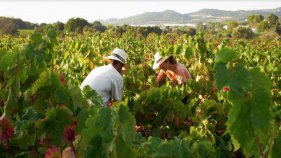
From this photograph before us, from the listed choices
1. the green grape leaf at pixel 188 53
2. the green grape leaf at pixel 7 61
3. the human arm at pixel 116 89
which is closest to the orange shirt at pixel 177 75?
the human arm at pixel 116 89

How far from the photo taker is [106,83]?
15.4 ft

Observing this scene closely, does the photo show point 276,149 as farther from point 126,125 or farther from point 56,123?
point 56,123

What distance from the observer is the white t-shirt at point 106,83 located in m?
4.70

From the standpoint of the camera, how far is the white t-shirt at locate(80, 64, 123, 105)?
4.70 metres

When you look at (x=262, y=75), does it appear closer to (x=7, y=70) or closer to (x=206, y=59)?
(x=7, y=70)

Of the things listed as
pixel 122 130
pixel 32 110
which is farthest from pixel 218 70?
pixel 32 110

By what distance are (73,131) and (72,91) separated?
30 centimetres

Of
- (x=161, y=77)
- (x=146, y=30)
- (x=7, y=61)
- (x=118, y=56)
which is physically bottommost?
(x=146, y=30)

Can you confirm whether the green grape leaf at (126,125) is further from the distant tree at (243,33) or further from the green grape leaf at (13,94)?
the distant tree at (243,33)

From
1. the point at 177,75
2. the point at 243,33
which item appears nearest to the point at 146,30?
the point at 243,33

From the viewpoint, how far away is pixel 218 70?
3.77ft

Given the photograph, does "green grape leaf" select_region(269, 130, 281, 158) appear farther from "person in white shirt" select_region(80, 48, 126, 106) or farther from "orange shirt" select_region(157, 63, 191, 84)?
"orange shirt" select_region(157, 63, 191, 84)

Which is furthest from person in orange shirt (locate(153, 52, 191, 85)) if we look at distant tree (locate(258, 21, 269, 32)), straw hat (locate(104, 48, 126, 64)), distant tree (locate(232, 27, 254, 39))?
distant tree (locate(258, 21, 269, 32))

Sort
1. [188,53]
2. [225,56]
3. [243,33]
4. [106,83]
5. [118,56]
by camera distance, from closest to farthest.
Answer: [225,56]
[106,83]
[118,56]
[188,53]
[243,33]
